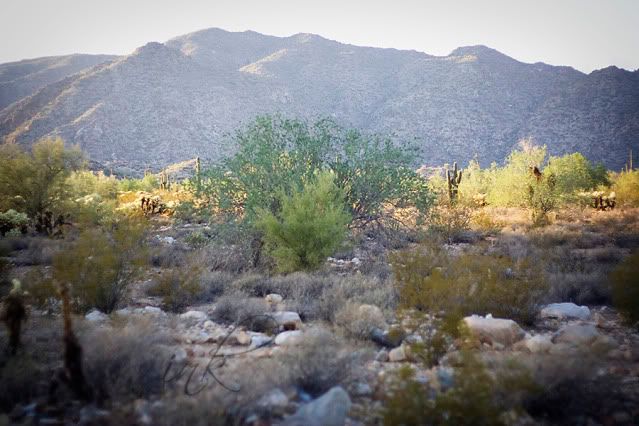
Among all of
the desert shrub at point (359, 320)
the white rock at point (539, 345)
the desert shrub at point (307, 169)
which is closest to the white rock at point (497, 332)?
the white rock at point (539, 345)

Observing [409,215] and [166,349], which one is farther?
[409,215]

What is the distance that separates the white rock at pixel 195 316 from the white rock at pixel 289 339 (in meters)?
1.42

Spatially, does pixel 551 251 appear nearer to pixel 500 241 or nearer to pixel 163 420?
pixel 500 241

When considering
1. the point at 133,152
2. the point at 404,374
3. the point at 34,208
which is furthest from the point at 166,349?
the point at 133,152

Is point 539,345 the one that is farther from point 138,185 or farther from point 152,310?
point 138,185

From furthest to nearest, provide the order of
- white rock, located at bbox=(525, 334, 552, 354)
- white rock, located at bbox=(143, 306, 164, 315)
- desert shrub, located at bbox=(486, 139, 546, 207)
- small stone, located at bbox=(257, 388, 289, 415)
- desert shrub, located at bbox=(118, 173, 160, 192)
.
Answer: desert shrub, located at bbox=(118, 173, 160, 192) → desert shrub, located at bbox=(486, 139, 546, 207) → white rock, located at bbox=(143, 306, 164, 315) → white rock, located at bbox=(525, 334, 552, 354) → small stone, located at bbox=(257, 388, 289, 415)

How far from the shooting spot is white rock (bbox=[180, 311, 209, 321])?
17.3 feet

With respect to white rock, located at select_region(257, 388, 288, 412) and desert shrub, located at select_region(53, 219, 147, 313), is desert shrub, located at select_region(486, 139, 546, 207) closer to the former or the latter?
desert shrub, located at select_region(53, 219, 147, 313)

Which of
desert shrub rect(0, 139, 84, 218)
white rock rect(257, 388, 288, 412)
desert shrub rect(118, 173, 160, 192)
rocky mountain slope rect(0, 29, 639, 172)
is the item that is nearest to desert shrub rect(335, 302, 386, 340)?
white rock rect(257, 388, 288, 412)

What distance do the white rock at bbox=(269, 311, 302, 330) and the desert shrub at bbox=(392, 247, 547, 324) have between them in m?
1.38

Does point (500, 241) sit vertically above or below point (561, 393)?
below

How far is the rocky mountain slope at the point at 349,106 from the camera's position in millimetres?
48062

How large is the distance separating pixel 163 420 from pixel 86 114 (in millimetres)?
55547

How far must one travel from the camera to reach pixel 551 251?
950 centimetres
